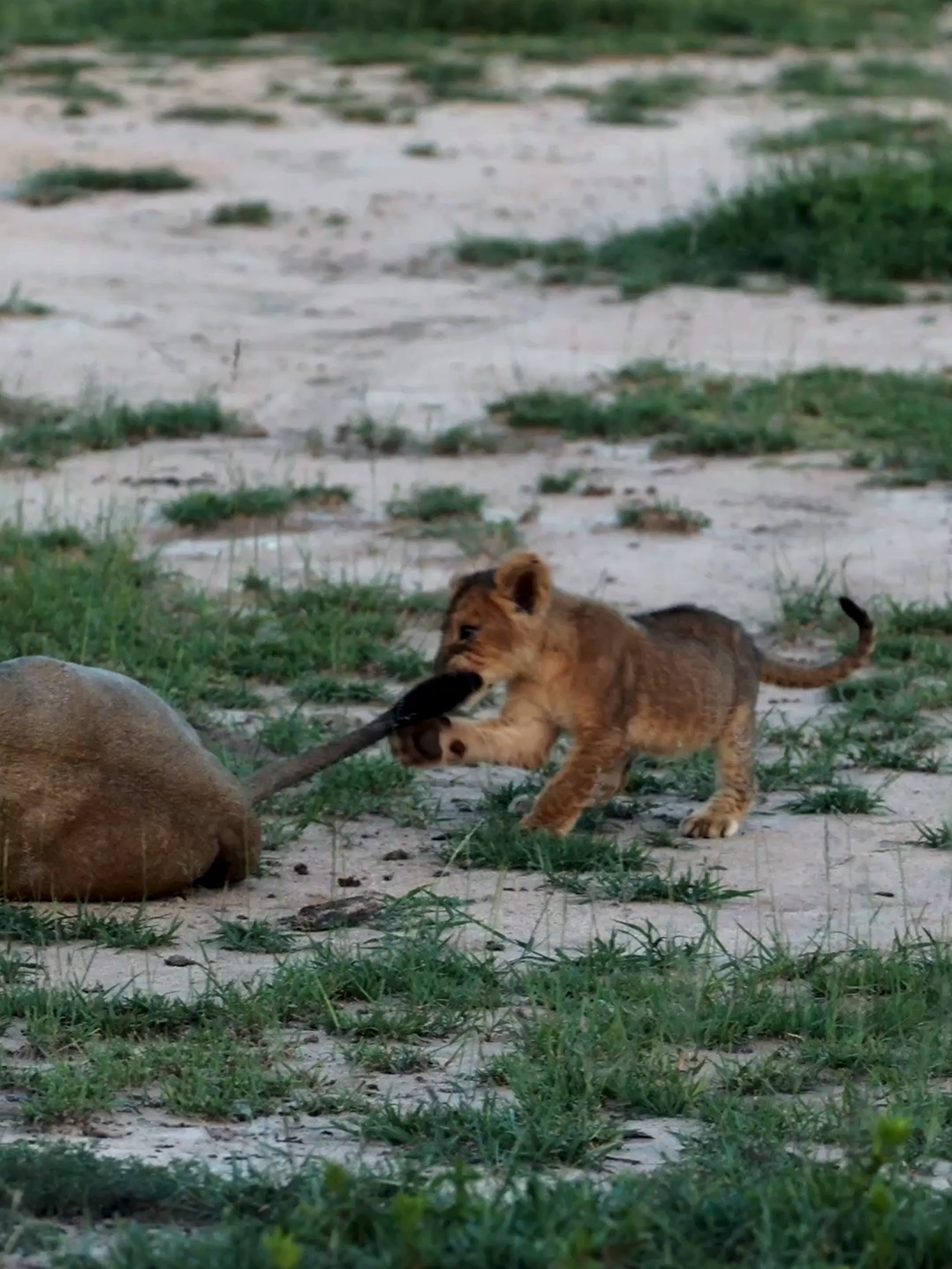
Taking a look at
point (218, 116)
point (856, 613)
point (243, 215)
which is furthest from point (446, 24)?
point (856, 613)

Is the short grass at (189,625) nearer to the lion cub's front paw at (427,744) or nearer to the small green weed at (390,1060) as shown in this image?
the lion cub's front paw at (427,744)

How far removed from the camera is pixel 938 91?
17969mm

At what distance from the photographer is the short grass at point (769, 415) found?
954cm

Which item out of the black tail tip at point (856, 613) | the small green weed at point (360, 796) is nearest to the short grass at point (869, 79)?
the black tail tip at point (856, 613)

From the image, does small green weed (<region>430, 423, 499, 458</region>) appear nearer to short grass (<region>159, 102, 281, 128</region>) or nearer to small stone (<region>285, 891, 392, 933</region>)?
small stone (<region>285, 891, 392, 933</region>)

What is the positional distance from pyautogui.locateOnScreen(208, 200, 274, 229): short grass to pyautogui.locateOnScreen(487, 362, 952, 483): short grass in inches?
147

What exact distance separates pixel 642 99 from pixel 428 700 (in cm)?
1290

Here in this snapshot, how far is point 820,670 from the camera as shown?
662cm

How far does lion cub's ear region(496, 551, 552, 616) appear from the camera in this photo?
5.82 meters

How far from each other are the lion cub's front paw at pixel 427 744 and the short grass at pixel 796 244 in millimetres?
6574

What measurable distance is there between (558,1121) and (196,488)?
5.33m

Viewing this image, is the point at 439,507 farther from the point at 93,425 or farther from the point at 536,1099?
the point at 536,1099

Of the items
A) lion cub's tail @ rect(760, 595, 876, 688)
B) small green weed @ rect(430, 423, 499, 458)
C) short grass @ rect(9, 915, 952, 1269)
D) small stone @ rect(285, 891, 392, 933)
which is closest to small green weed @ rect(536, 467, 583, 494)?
small green weed @ rect(430, 423, 499, 458)

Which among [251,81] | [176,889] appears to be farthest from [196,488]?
[251,81]
